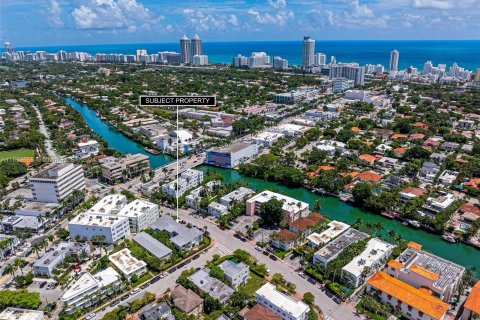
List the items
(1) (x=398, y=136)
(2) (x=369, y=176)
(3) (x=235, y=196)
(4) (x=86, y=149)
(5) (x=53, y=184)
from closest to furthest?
(5) (x=53, y=184) → (3) (x=235, y=196) → (2) (x=369, y=176) → (4) (x=86, y=149) → (1) (x=398, y=136)

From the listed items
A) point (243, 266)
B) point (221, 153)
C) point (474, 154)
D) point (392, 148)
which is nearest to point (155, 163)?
point (221, 153)

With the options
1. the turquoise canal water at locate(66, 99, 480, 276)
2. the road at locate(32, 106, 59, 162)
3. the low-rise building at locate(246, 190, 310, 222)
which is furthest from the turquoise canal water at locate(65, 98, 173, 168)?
the low-rise building at locate(246, 190, 310, 222)

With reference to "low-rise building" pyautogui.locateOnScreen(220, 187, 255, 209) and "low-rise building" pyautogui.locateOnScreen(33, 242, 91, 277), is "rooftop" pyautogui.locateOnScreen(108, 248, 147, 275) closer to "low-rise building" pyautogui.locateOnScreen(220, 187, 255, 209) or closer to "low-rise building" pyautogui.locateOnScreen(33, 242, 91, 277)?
"low-rise building" pyautogui.locateOnScreen(33, 242, 91, 277)

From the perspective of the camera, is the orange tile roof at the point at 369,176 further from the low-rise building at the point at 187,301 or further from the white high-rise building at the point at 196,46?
the white high-rise building at the point at 196,46

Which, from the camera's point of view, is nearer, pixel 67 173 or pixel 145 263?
pixel 145 263

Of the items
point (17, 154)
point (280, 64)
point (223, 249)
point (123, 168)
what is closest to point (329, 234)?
point (223, 249)

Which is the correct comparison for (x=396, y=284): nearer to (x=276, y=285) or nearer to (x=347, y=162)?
(x=276, y=285)

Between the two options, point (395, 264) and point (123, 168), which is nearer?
point (395, 264)

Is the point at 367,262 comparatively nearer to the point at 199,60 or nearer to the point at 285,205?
the point at 285,205
